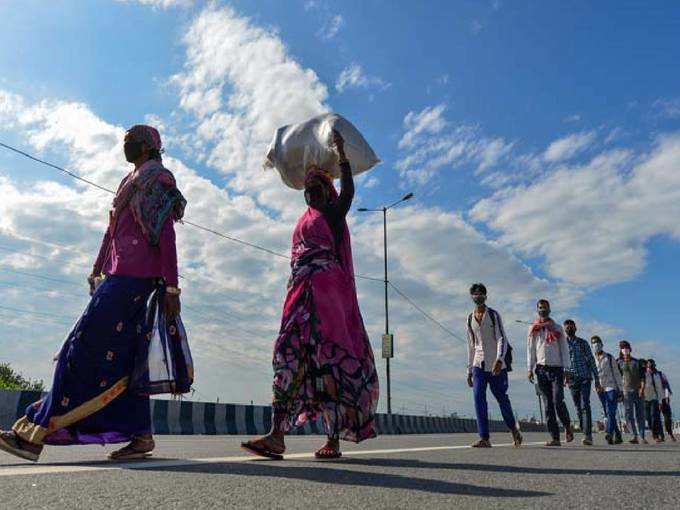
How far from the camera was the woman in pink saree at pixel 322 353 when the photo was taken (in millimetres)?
4535

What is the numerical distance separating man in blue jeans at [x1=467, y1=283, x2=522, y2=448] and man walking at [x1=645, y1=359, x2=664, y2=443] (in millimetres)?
8407

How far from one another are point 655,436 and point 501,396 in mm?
8968

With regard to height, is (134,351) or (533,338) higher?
(533,338)

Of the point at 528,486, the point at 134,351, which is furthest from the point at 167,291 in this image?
the point at 528,486

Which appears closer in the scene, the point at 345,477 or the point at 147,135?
the point at 345,477

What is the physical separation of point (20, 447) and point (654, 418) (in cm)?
1485

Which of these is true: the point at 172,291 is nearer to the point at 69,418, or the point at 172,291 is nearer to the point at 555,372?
the point at 69,418

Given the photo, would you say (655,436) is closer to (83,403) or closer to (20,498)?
(83,403)

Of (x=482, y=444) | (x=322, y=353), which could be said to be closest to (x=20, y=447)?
(x=322, y=353)

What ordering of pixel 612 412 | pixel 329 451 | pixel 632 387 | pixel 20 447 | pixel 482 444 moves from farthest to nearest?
1. pixel 632 387
2. pixel 612 412
3. pixel 482 444
4. pixel 329 451
5. pixel 20 447

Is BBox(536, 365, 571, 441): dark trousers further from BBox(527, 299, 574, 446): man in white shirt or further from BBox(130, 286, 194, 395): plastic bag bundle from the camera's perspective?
BBox(130, 286, 194, 395): plastic bag bundle

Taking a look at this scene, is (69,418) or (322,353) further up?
(322,353)

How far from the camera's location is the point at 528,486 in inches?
121

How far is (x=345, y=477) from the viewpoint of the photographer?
3.30 metres
